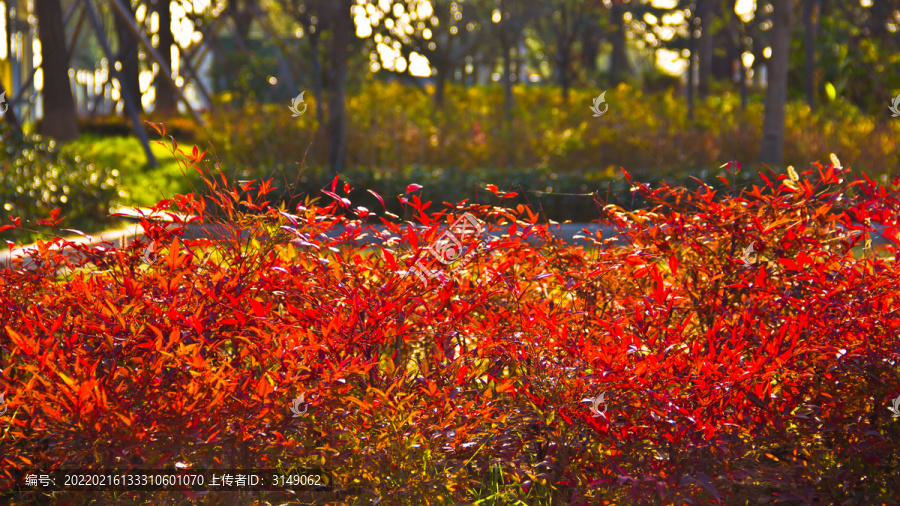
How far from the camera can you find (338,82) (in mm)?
8938

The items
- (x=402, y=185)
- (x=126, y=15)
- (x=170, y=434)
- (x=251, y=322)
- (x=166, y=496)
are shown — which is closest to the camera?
(x=170, y=434)

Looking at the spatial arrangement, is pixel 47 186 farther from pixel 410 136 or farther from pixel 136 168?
pixel 410 136

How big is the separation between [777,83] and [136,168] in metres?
8.84

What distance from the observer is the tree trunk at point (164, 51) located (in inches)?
751

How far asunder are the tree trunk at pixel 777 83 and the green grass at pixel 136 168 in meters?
6.98

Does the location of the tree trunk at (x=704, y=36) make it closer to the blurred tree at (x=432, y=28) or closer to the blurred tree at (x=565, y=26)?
the blurred tree at (x=565, y=26)

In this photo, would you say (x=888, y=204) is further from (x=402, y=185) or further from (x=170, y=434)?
(x=402, y=185)

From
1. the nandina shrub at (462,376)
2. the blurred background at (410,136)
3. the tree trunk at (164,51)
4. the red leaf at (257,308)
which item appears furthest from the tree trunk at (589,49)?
the red leaf at (257,308)

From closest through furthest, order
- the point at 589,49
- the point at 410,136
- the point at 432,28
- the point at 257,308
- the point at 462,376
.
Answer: the point at 257,308 < the point at 462,376 < the point at 410,136 < the point at 432,28 < the point at 589,49

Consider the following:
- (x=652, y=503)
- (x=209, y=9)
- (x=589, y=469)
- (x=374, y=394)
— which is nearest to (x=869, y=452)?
(x=652, y=503)

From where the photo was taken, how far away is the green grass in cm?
886

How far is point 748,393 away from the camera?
7.51 ft

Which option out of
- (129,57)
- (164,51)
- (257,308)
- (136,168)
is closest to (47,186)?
(136,168)

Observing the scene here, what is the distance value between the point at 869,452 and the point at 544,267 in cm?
129
